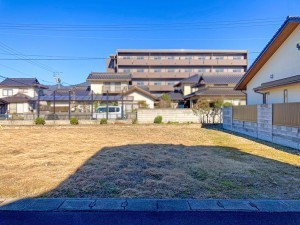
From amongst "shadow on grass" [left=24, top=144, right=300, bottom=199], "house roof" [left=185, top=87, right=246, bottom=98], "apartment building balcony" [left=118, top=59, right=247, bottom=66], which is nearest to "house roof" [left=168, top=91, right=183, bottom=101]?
"house roof" [left=185, top=87, right=246, bottom=98]

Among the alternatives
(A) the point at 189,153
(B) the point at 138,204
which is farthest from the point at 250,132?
(B) the point at 138,204

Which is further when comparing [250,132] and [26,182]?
[250,132]

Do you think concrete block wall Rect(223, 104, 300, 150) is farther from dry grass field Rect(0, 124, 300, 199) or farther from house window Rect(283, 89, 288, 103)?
house window Rect(283, 89, 288, 103)

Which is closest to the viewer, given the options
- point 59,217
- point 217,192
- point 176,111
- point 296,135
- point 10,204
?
point 59,217

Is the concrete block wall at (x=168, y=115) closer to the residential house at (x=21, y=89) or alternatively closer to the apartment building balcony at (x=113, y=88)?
the apartment building balcony at (x=113, y=88)

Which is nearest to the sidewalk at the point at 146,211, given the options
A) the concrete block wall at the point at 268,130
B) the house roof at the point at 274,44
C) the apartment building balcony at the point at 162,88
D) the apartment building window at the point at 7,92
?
→ the concrete block wall at the point at 268,130

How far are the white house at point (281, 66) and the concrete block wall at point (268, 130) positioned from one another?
1.27 metres

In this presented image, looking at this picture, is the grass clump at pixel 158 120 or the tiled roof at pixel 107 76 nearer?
the grass clump at pixel 158 120

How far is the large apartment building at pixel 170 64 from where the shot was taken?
4512cm

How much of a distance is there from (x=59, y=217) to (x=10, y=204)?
2.87 ft

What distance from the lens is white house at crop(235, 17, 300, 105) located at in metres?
9.30

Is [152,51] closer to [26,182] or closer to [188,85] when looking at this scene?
[188,85]

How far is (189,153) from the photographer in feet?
21.8

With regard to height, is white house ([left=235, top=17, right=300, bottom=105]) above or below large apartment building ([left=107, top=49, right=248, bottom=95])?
below
